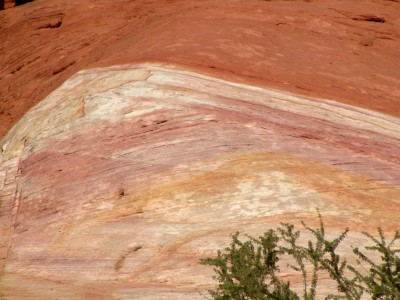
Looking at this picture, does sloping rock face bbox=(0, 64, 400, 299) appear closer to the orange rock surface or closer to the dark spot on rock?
the orange rock surface

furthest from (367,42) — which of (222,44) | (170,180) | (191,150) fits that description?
(170,180)

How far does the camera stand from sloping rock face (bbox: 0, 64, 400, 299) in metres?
10.5

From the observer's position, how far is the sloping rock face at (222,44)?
1568cm

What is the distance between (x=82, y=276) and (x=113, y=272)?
470 millimetres

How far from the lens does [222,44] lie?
1638 cm

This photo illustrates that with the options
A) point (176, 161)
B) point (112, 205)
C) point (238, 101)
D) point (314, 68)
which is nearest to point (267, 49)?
point (314, 68)

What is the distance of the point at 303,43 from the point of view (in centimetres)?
1742

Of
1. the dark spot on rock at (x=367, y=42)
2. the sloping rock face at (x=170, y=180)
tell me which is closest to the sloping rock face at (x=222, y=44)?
the dark spot on rock at (x=367, y=42)

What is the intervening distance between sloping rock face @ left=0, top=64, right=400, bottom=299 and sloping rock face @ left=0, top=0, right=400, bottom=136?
104 centimetres

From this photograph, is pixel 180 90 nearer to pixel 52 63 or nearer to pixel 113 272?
pixel 113 272

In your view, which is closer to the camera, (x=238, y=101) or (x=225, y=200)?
(x=225, y=200)

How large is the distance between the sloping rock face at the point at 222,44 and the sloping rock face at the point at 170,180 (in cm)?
104

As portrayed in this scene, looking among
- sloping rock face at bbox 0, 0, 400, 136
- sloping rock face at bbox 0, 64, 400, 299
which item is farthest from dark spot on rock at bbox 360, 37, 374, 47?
sloping rock face at bbox 0, 64, 400, 299

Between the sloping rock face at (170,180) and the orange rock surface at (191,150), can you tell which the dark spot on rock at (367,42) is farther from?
the sloping rock face at (170,180)
